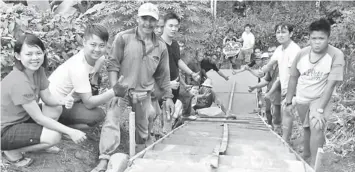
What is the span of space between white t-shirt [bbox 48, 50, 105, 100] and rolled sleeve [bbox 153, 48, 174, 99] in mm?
987

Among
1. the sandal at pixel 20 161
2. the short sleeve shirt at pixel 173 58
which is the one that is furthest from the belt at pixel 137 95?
the short sleeve shirt at pixel 173 58

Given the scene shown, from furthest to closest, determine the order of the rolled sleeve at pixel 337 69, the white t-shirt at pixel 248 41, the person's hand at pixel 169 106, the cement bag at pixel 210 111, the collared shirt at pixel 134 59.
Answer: the white t-shirt at pixel 248 41 < the cement bag at pixel 210 111 < the person's hand at pixel 169 106 < the collared shirt at pixel 134 59 < the rolled sleeve at pixel 337 69

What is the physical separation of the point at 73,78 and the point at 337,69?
8.49 feet

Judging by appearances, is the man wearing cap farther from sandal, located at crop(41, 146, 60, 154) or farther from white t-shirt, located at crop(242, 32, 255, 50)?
white t-shirt, located at crop(242, 32, 255, 50)

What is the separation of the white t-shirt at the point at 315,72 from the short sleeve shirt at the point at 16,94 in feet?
8.93

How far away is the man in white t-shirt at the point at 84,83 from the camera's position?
3230 millimetres

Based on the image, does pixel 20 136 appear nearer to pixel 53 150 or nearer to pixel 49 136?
pixel 49 136

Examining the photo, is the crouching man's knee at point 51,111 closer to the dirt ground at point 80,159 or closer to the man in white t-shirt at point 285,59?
the dirt ground at point 80,159

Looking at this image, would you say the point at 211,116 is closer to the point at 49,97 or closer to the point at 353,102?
the point at 353,102

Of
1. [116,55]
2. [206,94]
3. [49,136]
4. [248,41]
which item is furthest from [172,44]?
[248,41]

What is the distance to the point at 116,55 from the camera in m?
3.78

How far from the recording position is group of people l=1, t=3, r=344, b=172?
2891 mm

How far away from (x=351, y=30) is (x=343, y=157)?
11.3 feet

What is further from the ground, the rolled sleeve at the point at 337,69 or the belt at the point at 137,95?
the rolled sleeve at the point at 337,69
